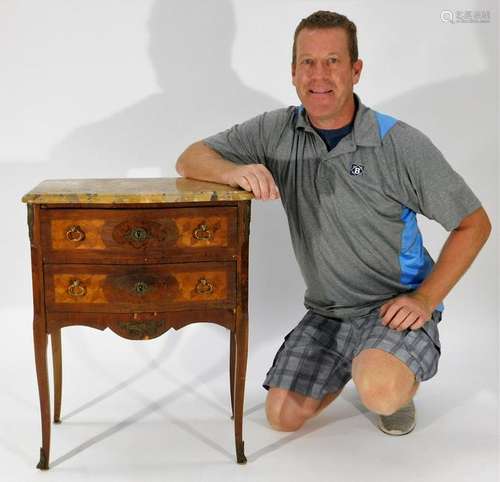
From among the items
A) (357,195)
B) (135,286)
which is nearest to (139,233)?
(135,286)

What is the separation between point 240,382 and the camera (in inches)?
124

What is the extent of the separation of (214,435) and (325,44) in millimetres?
1419

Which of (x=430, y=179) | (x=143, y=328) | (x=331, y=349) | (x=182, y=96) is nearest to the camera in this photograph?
(x=143, y=328)

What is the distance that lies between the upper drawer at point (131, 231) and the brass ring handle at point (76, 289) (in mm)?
78

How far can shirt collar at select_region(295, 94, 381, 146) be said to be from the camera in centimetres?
330

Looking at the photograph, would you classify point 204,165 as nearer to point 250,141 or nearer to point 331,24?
point 250,141

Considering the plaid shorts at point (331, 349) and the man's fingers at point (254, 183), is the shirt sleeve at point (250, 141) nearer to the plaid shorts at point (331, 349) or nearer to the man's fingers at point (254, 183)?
the man's fingers at point (254, 183)

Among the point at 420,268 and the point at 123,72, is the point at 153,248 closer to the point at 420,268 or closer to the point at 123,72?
the point at 420,268

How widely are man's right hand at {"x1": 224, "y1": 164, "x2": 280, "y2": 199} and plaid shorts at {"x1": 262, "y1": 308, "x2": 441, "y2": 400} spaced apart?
0.66 meters

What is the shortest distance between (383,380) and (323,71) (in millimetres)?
1059

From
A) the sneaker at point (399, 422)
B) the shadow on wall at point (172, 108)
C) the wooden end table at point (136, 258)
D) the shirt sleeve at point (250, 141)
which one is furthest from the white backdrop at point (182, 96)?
the wooden end table at point (136, 258)

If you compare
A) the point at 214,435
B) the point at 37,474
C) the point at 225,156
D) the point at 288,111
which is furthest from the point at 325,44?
the point at 37,474

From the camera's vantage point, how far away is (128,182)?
321 centimetres

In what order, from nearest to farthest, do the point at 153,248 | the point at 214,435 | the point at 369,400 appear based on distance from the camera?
the point at 153,248
the point at 369,400
the point at 214,435
